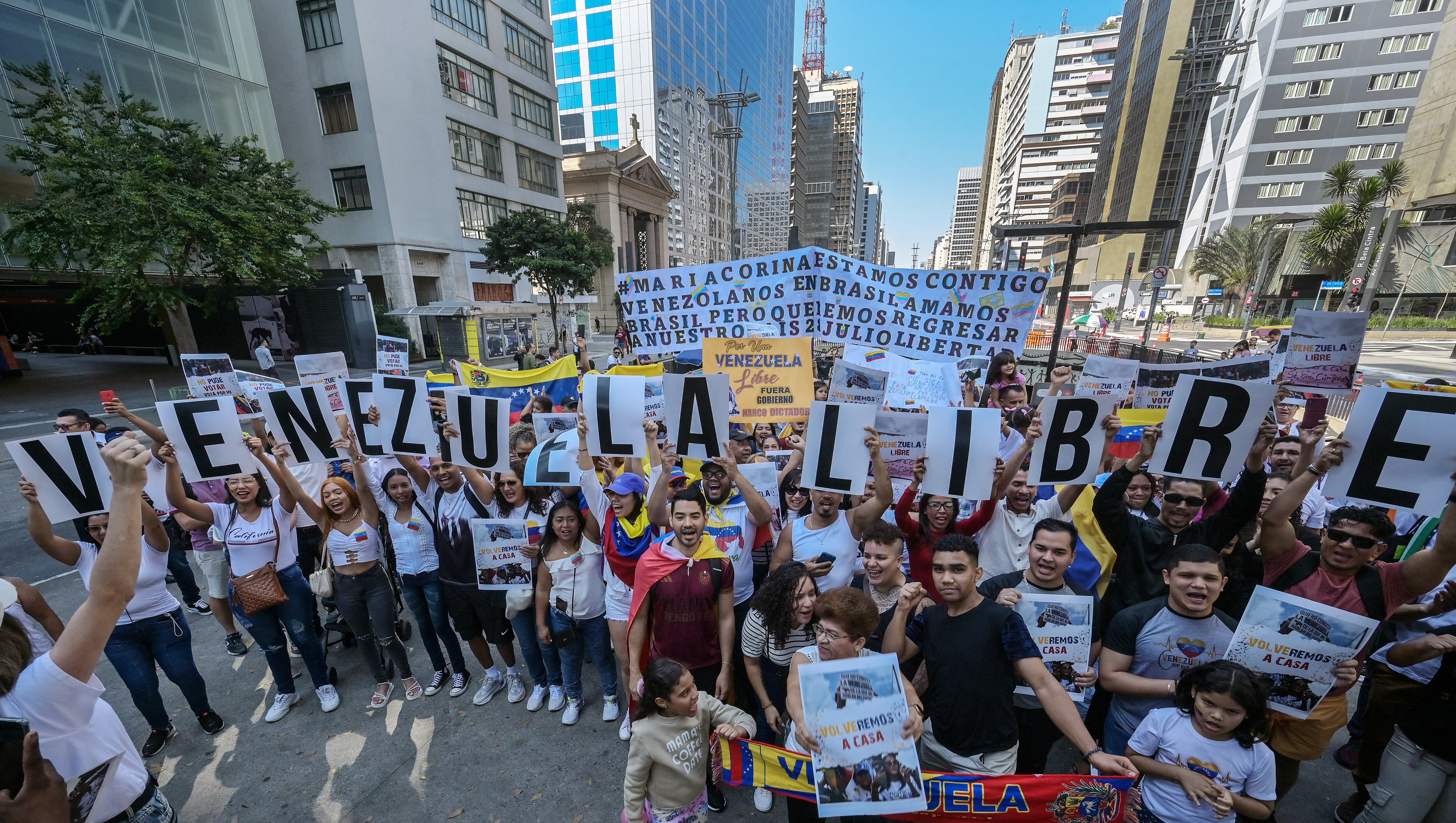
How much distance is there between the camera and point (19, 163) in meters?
15.6

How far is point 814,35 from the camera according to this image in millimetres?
160750

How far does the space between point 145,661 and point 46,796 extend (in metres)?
2.81

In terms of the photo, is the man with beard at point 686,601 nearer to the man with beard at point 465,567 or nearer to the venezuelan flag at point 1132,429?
the man with beard at point 465,567

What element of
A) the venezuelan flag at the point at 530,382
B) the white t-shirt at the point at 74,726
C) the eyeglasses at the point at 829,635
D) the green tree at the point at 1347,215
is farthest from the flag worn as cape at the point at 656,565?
the green tree at the point at 1347,215

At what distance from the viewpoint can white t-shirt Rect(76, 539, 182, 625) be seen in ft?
11.1

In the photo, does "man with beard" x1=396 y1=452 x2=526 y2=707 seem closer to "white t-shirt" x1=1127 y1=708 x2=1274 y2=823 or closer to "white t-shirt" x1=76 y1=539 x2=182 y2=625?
"white t-shirt" x1=76 y1=539 x2=182 y2=625

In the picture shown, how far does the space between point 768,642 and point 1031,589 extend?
4.92 feet

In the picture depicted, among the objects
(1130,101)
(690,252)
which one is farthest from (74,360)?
(1130,101)

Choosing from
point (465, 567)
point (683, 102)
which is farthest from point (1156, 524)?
point (683, 102)

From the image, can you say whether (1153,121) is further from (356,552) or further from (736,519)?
(356,552)

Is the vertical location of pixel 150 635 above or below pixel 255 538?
below

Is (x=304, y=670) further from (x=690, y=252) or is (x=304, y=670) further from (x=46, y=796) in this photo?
(x=690, y=252)

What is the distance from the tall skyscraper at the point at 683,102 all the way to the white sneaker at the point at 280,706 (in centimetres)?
3569

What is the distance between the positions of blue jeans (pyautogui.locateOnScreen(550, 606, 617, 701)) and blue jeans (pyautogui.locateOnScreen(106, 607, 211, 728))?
2530 mm
